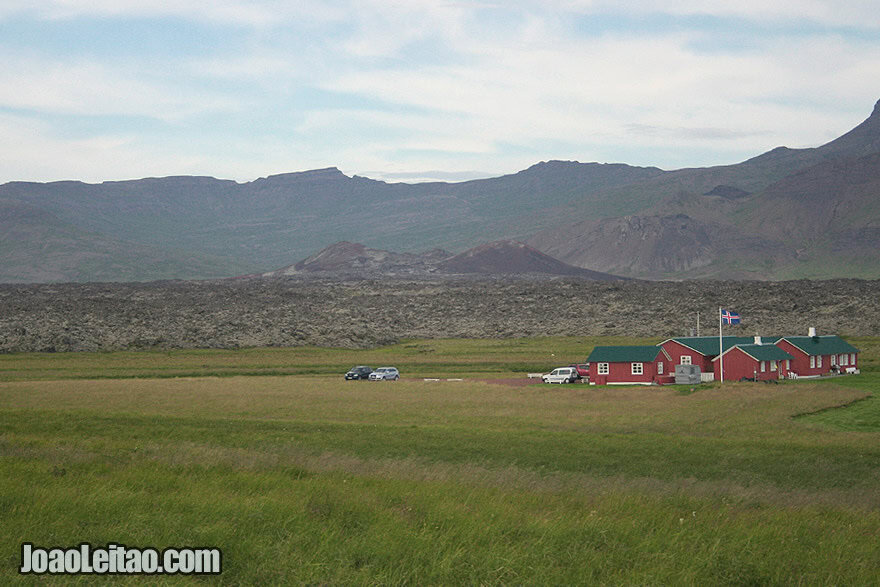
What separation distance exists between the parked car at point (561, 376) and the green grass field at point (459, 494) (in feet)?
78.2

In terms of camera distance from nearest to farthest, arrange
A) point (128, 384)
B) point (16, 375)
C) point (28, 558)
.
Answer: point (28, 558) < point (128, 384) < point (16, 375)

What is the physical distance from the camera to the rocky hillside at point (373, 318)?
13388 centimetres

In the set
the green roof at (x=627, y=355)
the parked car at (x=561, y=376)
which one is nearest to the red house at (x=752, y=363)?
the green roof at (x=627, y=355)

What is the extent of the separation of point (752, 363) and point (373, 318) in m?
111

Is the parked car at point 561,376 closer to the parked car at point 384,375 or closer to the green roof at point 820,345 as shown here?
the parked car at point 384,375

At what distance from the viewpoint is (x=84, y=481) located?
15945 millimetres

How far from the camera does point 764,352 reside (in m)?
75.7

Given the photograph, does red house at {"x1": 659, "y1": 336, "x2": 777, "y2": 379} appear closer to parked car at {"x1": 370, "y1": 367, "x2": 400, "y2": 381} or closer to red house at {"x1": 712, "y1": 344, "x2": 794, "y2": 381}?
red house at {"x1": 712, "y1": 344, "x2": 794, "y2": 381}

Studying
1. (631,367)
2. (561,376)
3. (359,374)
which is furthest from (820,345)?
(359,374)

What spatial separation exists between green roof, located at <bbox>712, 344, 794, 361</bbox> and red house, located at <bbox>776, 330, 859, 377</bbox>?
1.54 meters

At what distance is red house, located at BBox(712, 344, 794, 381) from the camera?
7406cm

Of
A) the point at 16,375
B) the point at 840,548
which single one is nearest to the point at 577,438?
the point at 840,548

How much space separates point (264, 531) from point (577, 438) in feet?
87.5

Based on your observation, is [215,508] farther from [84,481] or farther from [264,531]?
[84,481]
